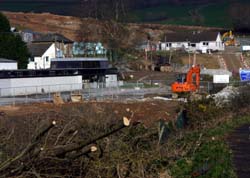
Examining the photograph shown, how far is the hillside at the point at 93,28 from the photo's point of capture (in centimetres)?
7200

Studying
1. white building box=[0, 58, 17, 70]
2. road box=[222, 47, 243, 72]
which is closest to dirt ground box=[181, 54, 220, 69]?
road box=[222, 47, 243, 72]

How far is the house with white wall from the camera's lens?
6852 centimetres

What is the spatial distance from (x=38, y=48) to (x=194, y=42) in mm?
38029

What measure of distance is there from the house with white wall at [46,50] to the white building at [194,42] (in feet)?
88.3

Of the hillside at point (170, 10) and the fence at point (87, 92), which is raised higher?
the hillside at point (170, 10)

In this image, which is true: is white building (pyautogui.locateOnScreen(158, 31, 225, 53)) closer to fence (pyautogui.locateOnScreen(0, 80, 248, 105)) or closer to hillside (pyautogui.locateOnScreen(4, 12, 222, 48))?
hillside (pyautogui.locateOnScreen(4, 12, 222, 48))

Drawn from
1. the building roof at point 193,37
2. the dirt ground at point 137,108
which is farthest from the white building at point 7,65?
the building roof at point 193,37

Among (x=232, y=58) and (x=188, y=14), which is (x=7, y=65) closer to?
(x=232, y=58)

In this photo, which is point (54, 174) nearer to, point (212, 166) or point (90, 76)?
point (212, 166)

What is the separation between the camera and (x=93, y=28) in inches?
3034

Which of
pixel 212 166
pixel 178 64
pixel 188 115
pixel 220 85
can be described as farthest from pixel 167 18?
pixel 212 166

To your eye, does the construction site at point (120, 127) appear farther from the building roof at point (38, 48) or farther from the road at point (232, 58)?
the road at point (232, 58)

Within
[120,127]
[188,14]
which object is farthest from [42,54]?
[188,14]

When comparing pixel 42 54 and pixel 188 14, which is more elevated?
pixel 188 14
